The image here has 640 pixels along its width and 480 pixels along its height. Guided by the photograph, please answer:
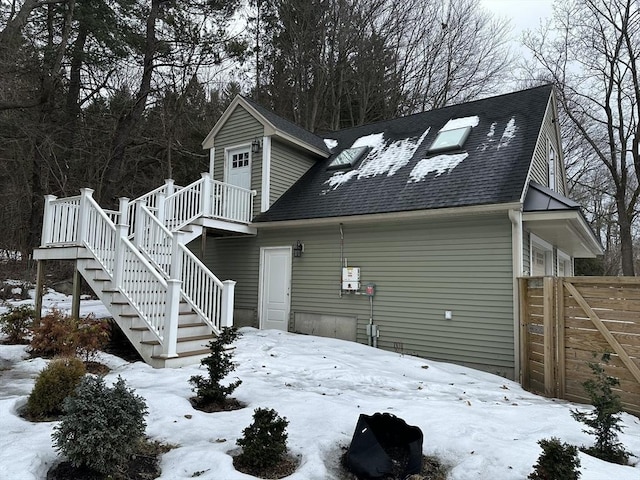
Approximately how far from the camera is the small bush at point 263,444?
9.04 ft

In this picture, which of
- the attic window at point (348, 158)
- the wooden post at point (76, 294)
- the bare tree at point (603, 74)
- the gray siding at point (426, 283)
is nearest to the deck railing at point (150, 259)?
the wooden post at point (76, 294)

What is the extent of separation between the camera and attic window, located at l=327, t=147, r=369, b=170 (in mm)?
10133

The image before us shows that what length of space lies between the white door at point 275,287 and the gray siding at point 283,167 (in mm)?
1376

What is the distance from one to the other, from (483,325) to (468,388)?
1708mm

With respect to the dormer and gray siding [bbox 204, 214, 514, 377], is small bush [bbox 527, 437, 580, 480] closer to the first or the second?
gray siding [bbox 204, 214, 514, 377]

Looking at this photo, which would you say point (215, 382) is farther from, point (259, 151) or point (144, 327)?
point (259, 151)

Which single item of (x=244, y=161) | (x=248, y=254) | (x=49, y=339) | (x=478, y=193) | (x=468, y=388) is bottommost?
(x=468, y=388)

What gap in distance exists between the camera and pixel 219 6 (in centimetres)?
1421

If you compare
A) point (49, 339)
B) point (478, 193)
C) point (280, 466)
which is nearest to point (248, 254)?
point (49, 339)

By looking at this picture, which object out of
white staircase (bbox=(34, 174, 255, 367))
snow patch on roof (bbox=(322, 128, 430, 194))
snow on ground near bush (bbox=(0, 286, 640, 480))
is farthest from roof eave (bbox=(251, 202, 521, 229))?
snow on ground near bush (bbox=(0, 286, 640, 480))

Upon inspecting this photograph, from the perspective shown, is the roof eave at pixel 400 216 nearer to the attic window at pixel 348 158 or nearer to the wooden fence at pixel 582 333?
the wooden fence at pixel 582 333

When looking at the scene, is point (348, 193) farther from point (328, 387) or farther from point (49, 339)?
point (49, 339)

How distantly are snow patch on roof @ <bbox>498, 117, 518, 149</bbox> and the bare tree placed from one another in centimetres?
948

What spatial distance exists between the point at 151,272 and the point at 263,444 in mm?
3784
